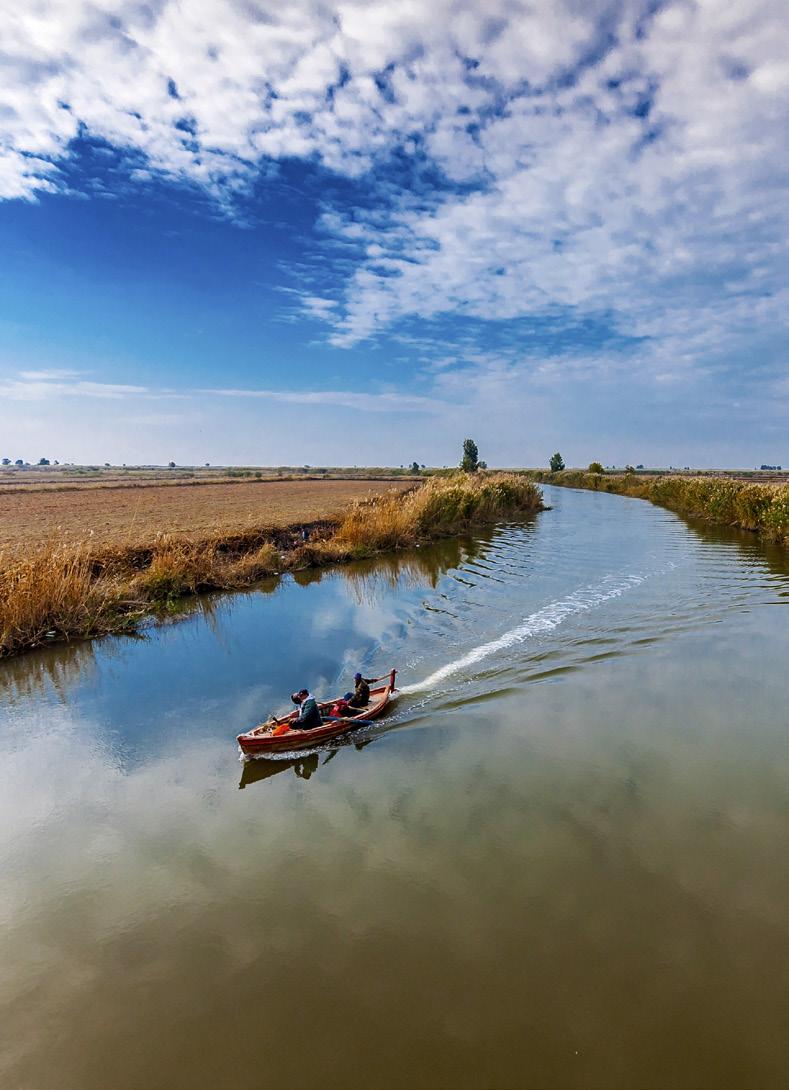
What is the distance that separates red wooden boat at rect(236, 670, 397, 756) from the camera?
28.4 ft

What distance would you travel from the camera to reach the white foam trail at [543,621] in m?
12.0

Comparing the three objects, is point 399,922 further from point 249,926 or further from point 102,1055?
point 102,1055

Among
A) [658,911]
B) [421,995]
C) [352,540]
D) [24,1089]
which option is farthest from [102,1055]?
[352,540]

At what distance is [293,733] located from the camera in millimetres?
8812

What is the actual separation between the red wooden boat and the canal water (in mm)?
288

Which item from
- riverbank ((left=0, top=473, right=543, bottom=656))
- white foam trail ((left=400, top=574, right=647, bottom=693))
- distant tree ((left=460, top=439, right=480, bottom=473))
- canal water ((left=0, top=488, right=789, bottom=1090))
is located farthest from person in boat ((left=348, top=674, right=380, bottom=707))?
distant tree ((left=460, top=439, right=480, bottom=473))

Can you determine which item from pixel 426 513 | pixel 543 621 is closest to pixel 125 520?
pixel 426 513

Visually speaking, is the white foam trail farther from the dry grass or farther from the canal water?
the dry grass

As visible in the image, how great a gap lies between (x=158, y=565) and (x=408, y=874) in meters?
13.7

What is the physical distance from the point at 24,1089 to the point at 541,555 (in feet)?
75.6

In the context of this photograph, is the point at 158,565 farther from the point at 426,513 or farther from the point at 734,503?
the point at 734,503

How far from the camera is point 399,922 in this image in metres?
5.50

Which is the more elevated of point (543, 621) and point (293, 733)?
point (543, 621)

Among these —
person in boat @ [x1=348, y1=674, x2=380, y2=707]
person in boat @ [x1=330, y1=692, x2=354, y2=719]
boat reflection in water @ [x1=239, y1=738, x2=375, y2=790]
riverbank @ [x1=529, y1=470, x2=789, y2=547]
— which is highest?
riverbank @ [x1=529, y1=470, x2=789, y2=547]
